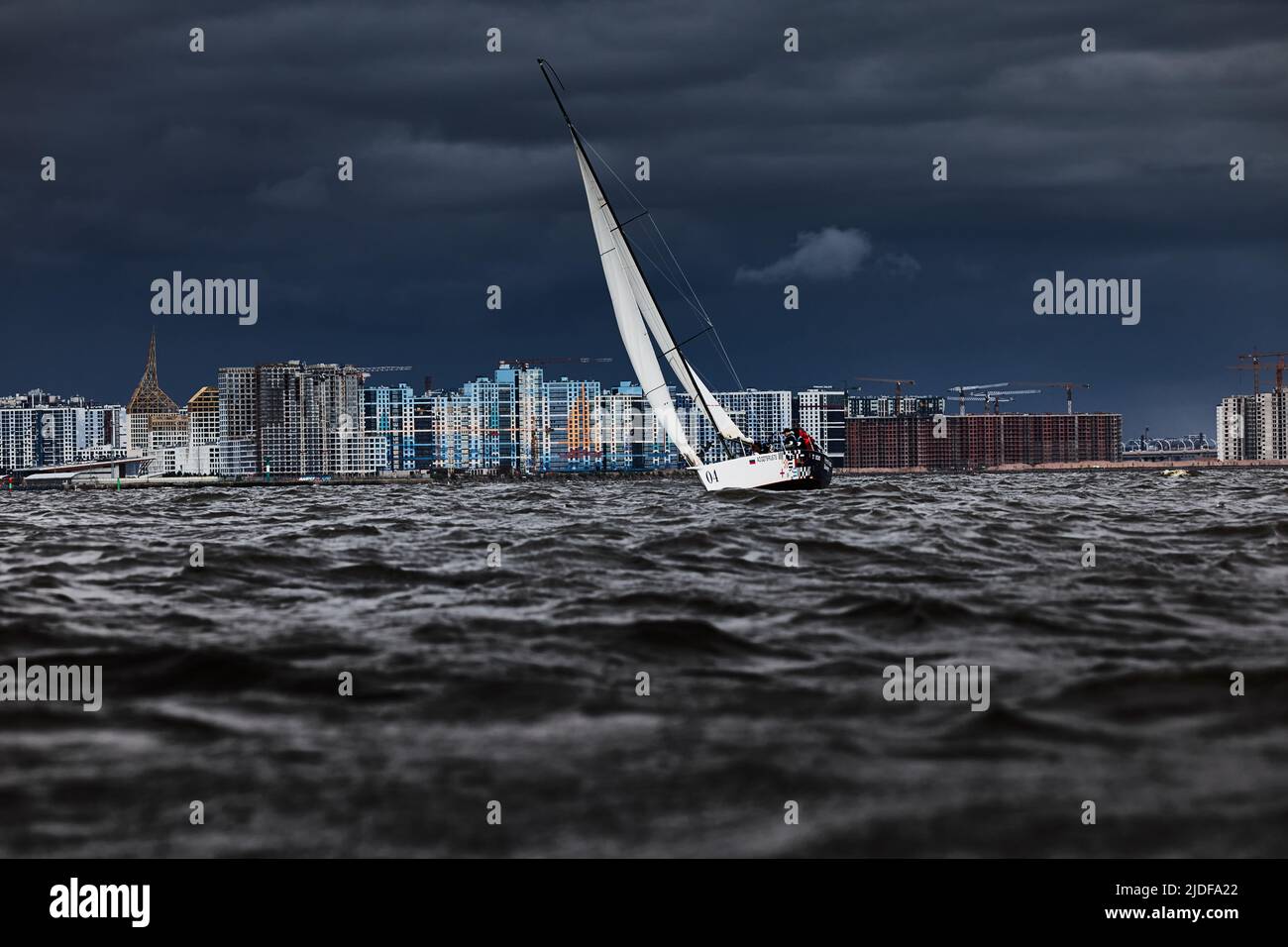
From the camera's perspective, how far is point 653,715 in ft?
24.3

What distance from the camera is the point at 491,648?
9773 millimetres

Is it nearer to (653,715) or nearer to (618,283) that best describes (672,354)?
(618,283)

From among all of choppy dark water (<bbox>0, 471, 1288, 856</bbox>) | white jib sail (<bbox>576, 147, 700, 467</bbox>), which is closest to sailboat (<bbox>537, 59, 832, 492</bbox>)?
white jib sail (<bbox>576, 147, 700, 467</bbox>)

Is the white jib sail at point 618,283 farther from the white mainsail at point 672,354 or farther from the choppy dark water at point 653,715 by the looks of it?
the choppy dark water at point 653,715

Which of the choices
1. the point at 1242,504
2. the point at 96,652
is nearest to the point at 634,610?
the point at 96,652

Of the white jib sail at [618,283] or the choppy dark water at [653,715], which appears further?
the white jib sail at [618,283]

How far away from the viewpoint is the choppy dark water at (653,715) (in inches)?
213

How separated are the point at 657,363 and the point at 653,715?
4385cm

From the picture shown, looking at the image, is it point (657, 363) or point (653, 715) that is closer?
point (653, 715)

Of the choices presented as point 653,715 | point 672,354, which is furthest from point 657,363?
point 653,715

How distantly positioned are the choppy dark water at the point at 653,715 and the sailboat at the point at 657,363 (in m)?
34.0

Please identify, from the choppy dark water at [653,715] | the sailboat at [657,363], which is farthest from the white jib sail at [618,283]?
the choppy dark water at [653,715]
